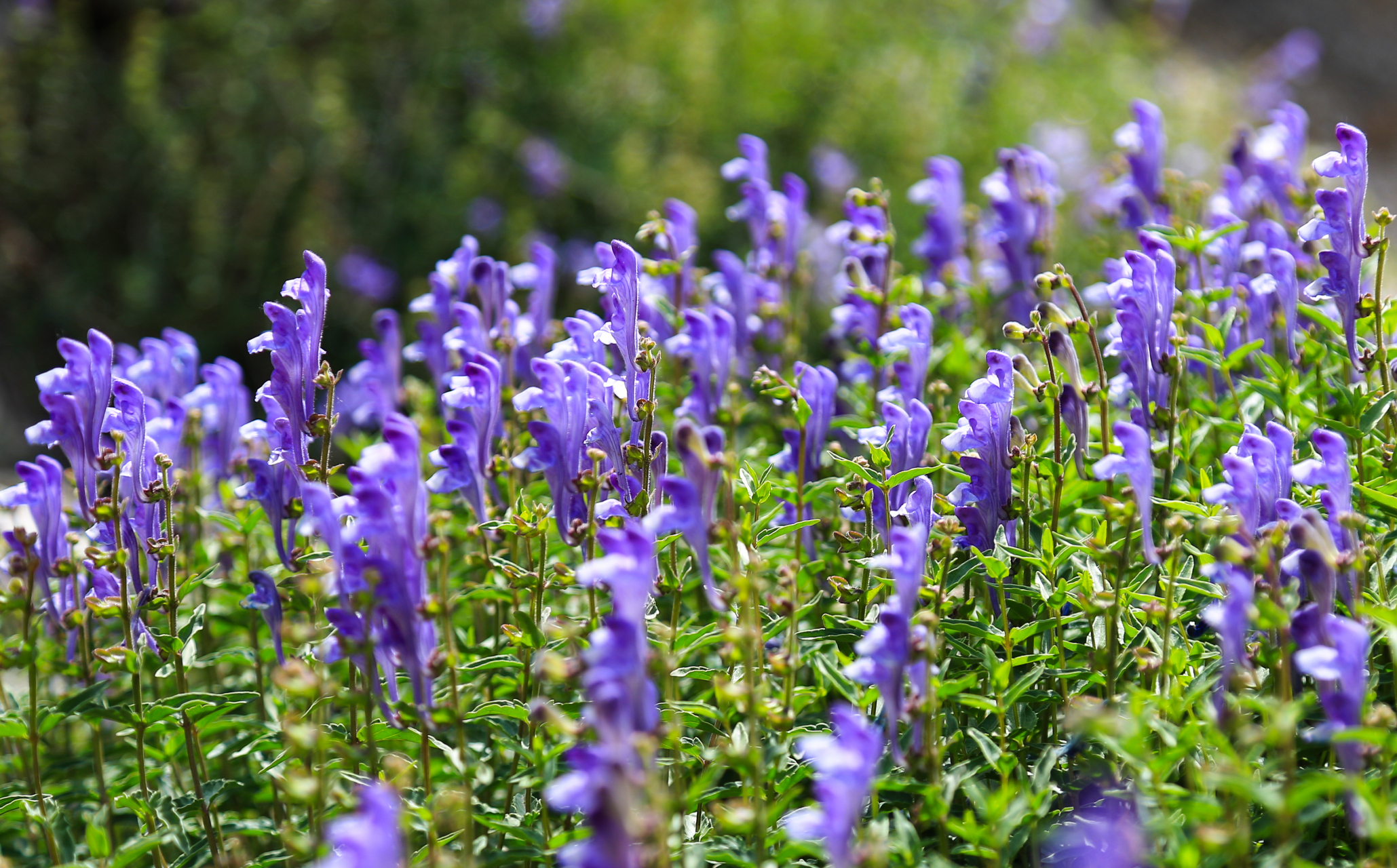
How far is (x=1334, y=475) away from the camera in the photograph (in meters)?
2.97

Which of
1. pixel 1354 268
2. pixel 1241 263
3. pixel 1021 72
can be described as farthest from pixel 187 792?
pixel 1021 72

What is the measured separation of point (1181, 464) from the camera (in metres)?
4.40

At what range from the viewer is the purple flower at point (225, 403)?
453 cm

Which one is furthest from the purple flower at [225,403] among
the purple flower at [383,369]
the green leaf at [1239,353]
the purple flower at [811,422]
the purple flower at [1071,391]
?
the green leaf at [1239,353]

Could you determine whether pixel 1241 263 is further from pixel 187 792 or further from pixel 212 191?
pixel 212 191

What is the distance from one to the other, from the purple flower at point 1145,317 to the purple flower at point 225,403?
3325mm

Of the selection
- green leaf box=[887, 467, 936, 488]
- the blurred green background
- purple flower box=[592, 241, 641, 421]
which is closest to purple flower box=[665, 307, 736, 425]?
purple flower box=[592, 241, 641, 421]

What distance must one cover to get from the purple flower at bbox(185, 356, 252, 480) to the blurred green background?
5.88m

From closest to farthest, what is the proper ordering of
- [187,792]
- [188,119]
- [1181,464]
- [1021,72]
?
[187,792] → [1181,464] → [188,119] → [1021,72]

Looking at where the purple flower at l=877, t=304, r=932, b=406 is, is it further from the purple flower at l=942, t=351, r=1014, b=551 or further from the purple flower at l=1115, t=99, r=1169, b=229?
the purple flower at l=1115, t=99, r=1169, b=229

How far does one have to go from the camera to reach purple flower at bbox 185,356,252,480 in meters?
4.53

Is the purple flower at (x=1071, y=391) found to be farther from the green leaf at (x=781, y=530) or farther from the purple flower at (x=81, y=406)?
the purple flower at (x=81, y=406)

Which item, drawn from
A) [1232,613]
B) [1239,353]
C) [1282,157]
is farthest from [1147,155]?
[1232,613]

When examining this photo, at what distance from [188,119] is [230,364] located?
7.90 m
